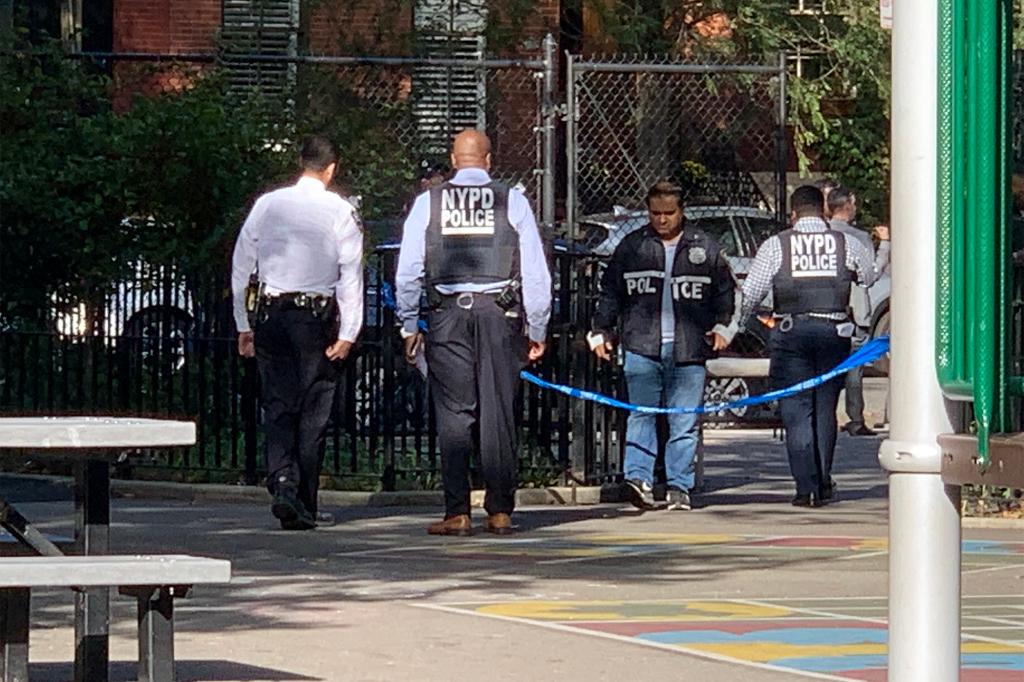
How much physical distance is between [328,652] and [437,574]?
2.20 metres

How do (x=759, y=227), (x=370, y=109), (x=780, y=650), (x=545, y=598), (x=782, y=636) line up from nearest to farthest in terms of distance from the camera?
(x=780, y=650) → (x=782, y=636) → (x=545, y=598) → (x=370, y=109) → (x=759, y=227)

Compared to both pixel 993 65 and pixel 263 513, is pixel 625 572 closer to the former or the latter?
pixel 263 513

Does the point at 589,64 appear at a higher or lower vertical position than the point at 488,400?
higher

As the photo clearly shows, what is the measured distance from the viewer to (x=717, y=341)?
44.6 feet

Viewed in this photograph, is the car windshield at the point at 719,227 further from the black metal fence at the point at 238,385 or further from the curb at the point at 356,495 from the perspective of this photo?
the curb at the point at 356,495

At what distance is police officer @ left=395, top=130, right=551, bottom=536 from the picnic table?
482 cm

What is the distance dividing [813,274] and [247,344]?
367 cm

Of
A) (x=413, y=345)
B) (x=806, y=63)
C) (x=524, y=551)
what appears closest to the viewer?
(x=524, y=551)

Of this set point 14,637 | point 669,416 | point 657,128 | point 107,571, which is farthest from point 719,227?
point 107,571

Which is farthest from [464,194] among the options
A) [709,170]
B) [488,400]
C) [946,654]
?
[946,654]

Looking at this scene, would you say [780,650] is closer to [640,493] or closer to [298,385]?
[298,385]

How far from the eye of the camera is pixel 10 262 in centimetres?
1532

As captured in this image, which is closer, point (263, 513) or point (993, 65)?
point (993, 65)

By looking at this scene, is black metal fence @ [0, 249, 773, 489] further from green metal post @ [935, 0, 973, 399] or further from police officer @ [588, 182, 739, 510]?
green metal post @ [935, 0, 973, 399]
